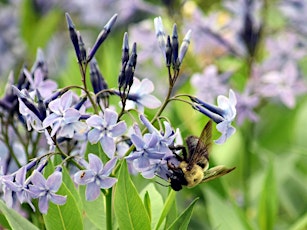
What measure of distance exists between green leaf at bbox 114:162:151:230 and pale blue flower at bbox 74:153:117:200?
3 centimetres

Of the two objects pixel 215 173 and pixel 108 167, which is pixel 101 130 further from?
pixel 215 173

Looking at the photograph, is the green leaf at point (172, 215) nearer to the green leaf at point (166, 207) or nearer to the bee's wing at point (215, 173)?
the green leaf at point (166, 207)

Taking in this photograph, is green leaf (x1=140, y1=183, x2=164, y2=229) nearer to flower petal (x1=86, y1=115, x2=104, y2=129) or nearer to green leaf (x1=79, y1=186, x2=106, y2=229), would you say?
green leaf (x1=79, y1=186, x2=106, y2=229)

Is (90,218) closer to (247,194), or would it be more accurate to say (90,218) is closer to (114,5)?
(247,194)

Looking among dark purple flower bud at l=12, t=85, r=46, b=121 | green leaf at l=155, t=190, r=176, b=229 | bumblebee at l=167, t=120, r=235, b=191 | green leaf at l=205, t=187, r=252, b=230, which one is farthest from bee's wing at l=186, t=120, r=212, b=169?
green leaf at l=205, t=187, r=252, b=230

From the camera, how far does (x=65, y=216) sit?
112 centimetres

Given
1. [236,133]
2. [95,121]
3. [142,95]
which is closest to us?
[95,121]

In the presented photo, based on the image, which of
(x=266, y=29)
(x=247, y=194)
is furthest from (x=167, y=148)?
(x=266, y=29)

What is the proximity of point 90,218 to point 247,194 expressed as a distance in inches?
29.6

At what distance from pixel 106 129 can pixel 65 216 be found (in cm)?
16

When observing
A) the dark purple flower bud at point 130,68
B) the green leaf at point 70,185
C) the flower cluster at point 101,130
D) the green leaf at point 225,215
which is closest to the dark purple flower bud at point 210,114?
the flower cluster at point 101,130

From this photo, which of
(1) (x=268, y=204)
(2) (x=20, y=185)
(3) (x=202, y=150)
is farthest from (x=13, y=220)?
(1) (x=268, y=204)

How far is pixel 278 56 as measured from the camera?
2.04m

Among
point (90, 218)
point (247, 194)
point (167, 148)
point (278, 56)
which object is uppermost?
point (167, 148)
